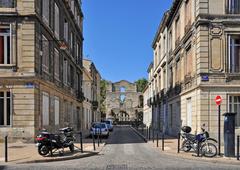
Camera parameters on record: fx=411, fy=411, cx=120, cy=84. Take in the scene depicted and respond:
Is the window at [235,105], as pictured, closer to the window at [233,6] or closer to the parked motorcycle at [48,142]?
the window at [233,6]

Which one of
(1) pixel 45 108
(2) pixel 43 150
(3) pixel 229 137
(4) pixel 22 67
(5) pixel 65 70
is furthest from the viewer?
(5) pixel 65 70

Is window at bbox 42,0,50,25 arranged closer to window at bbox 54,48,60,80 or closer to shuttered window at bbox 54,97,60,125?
window at bbox 54,48,60,80

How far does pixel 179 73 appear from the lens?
31.0 metres

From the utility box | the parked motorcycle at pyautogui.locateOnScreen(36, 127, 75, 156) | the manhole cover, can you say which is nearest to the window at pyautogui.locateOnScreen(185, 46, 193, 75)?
the utility box

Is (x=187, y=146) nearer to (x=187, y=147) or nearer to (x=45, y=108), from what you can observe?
(x=187, y=147)

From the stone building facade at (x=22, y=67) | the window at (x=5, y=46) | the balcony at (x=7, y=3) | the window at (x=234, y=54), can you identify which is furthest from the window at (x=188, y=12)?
the window at (x=5, y=46)

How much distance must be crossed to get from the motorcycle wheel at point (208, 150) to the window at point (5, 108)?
10933 mm

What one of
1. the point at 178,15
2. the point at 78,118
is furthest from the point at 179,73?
the point at 78,118

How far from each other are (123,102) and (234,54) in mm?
65642

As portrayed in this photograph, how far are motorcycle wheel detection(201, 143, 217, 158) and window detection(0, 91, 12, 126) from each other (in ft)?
35.9

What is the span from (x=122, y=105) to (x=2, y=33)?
66.2 m

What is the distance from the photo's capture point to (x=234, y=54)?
75.3 ft

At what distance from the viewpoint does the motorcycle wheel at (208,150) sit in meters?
16.3

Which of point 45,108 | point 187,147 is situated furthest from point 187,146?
point 45,108
